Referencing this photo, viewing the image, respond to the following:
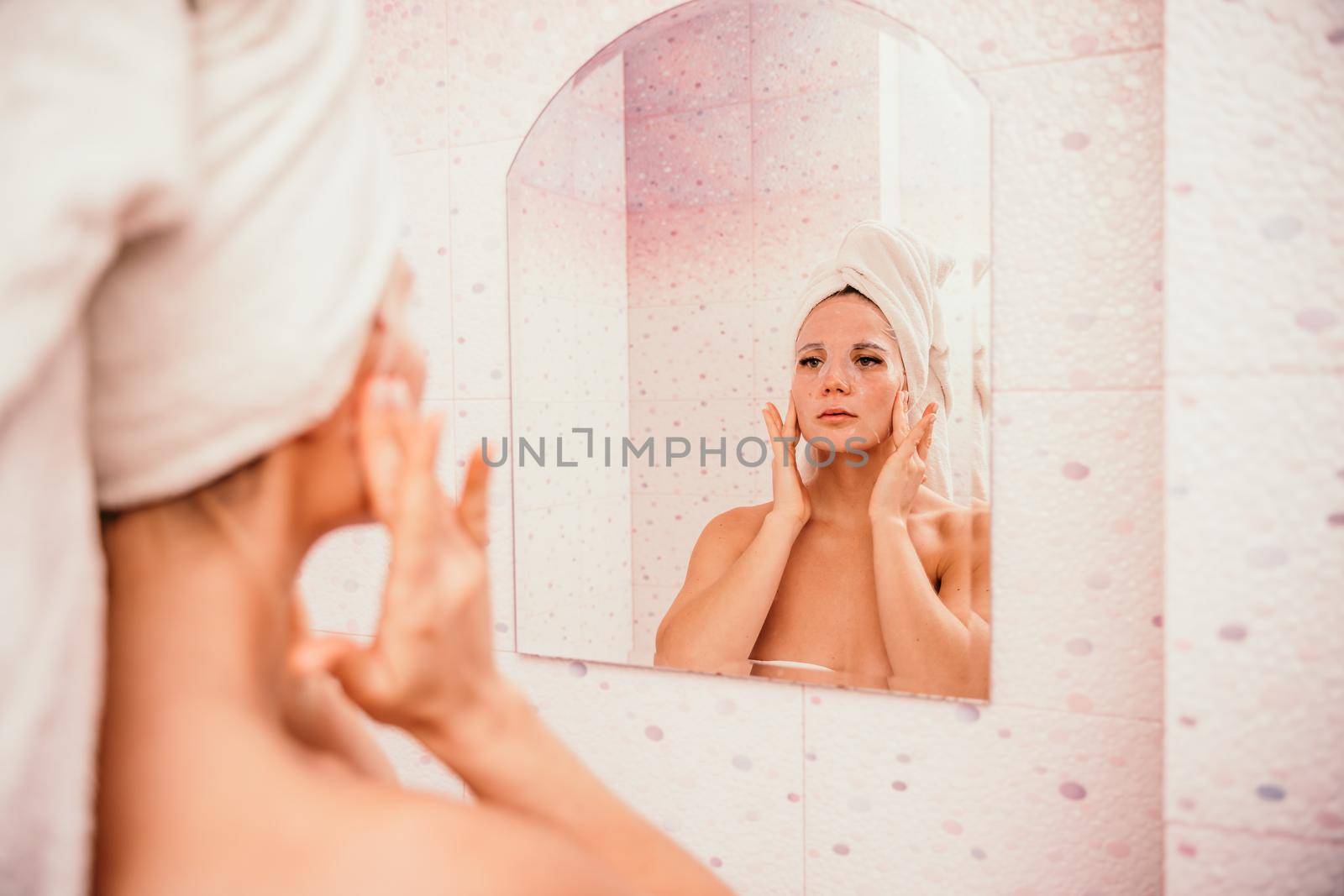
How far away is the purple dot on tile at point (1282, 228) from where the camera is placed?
667 mm

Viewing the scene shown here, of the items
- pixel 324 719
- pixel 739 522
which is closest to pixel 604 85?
pixel 739 522

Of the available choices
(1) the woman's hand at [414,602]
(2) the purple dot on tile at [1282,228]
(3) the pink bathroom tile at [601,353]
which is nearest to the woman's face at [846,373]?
(3) the pink bathroom tile at [601,353]

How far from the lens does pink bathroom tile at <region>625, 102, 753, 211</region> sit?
3.39ft

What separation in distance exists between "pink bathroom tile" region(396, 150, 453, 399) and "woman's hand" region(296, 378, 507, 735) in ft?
2.59

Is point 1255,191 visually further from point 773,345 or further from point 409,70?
point 409,70

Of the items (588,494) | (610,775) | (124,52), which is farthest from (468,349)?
(124,52)

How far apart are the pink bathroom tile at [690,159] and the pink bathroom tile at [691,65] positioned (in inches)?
0.6

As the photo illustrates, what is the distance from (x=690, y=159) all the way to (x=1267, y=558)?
0.73m

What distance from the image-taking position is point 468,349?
48.8 inches

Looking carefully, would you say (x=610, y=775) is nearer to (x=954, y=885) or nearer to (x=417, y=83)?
(x=954, y=885)

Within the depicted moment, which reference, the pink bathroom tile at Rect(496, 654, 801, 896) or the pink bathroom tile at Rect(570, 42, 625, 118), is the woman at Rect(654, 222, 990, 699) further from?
the pink bathroom tile at Rect(570, 42, 625, 118)

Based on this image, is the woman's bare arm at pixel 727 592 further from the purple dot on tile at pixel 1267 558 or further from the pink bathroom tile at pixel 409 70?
the pink bathroom tile at pixel 409 70

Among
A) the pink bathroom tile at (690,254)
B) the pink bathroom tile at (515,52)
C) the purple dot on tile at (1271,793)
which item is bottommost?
the purple dot on tile at (1271,793)

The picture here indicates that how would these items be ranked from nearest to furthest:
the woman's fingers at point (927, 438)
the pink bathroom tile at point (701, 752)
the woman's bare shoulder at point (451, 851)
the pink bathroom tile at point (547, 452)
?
the woman's bare shoulder at point (451, 851), the woman's fingers at point (927, 438), the pink bathroom tile at point (701, 752), the pink bathroom tile at point (547, 452)
